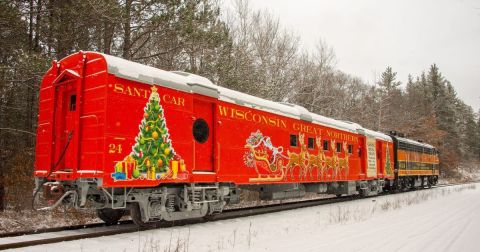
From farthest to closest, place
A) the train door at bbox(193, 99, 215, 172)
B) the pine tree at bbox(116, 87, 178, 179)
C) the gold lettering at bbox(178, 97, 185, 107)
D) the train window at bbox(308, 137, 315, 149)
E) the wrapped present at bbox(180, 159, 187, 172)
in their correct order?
1. the train window at bbox(308, 137, 315, 149)
2. the train door at bbox(193, 99, 215, 172)
3. the gold lettering at bbox(178, 97, 185, 107)
4. the wrapped present at bbox(180, 159, 187, 172)
5. the pine tree at bbox(116, 87, 178, 179)

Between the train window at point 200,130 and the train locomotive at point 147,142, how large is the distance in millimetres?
27

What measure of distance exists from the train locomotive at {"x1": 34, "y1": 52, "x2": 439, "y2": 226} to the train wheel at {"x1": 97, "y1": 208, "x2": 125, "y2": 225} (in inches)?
1.0

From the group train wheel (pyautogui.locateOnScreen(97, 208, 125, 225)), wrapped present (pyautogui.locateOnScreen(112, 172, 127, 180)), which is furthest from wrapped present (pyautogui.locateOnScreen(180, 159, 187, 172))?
train wheel (pyautogui.locateOnScreen(97, 208, 125, 225))

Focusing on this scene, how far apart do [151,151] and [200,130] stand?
1.97 m

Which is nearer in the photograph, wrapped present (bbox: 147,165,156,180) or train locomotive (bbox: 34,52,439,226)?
train locomotive (bbox: 34,52,439,226)

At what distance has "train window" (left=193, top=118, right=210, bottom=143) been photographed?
1016cm

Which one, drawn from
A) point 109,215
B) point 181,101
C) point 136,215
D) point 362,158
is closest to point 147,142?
point 181,101

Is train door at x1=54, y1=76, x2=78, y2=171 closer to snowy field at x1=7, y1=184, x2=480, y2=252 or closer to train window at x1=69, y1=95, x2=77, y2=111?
train window at x1=69, y1=95, x2=77, y2=111

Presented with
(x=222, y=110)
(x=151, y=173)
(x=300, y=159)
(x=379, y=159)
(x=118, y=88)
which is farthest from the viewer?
(x=379, y=159)

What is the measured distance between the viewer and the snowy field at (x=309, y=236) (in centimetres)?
696

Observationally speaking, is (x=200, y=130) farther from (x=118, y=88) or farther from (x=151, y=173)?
(x=118, y=88)

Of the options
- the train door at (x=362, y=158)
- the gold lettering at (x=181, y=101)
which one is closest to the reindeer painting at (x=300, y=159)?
the gold lettering at (x=181, y=101)

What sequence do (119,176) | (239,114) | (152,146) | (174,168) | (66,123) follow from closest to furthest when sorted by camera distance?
(119,176) → (152,146) → (66,123) → (174,168) → (239,114)

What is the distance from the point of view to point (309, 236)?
8289 millimetres
